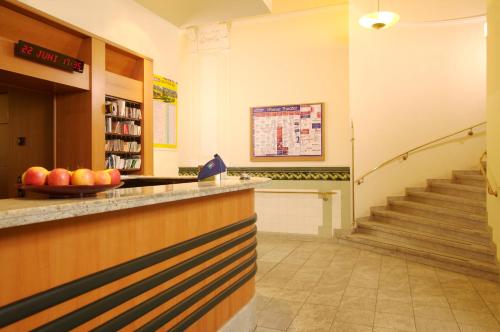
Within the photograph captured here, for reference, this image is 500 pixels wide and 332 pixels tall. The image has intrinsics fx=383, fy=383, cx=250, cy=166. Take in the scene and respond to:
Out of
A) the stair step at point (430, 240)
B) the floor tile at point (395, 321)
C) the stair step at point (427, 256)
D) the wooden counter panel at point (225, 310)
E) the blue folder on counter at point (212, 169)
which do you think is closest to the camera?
the wooden counter panel at point (225, 310)

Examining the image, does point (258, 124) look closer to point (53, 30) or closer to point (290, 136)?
point (290, 136)

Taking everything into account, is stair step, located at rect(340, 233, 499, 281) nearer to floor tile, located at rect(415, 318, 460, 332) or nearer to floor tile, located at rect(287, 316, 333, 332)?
floor tile, located at rect(415, 318, 460, 332)

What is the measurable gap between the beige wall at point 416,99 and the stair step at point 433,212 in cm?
35

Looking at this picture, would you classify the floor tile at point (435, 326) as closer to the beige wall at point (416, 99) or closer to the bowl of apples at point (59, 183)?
the bowl of apples at point (59, 183)

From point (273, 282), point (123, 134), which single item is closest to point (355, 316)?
point (273, 282)

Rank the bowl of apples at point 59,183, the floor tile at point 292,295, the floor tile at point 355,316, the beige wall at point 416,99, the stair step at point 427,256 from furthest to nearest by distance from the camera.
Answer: the beige wall at point 416,99, the stair step at point 427,256, the floor tile at point 292,295, the floor tile at point 355,316, the bowl of apples at point 59,183

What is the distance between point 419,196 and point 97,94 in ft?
18.3

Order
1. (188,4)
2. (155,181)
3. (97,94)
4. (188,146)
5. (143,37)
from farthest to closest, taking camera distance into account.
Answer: (188,146) < (143,37) < (188,4) < (97,94) < (155,181)

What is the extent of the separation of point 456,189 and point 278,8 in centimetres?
447

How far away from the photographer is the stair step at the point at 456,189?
6.17 meters

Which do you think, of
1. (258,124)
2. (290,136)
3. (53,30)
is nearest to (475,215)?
(290,136)

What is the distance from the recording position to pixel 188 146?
7.93m

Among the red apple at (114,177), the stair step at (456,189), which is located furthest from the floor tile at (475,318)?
the red apple at (114,177)

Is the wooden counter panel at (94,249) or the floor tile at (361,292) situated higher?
the wooden counter panel at (94,249)
